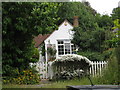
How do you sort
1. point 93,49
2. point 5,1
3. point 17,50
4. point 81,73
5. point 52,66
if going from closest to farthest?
point 5,1
point 17,50
point 81,73
point 52,66
point 93,49

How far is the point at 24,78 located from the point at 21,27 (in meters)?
1.94

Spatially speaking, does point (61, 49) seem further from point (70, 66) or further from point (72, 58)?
point (72, 58)

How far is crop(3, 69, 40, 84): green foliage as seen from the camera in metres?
10.4

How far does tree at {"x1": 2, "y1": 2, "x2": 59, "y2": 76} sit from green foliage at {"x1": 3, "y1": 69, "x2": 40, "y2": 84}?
19 cm

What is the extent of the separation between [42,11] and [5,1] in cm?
131

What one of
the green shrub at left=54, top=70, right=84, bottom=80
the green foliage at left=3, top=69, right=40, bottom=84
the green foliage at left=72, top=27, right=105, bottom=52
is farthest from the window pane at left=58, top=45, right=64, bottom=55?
the green foliage at left=3, top=69, right=40, bottom=84

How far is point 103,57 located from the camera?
13555 mm

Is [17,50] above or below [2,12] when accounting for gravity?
below

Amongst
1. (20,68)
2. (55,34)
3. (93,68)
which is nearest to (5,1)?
(20,68)

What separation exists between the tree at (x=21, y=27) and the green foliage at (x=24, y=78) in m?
0.19

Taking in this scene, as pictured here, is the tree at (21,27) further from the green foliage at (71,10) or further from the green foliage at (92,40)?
the green foliage at (71,10)

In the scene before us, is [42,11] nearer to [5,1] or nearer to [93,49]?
[5,1]

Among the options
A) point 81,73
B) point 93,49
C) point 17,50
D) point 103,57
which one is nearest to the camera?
point 17,50

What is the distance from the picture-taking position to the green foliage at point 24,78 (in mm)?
→ 10412
